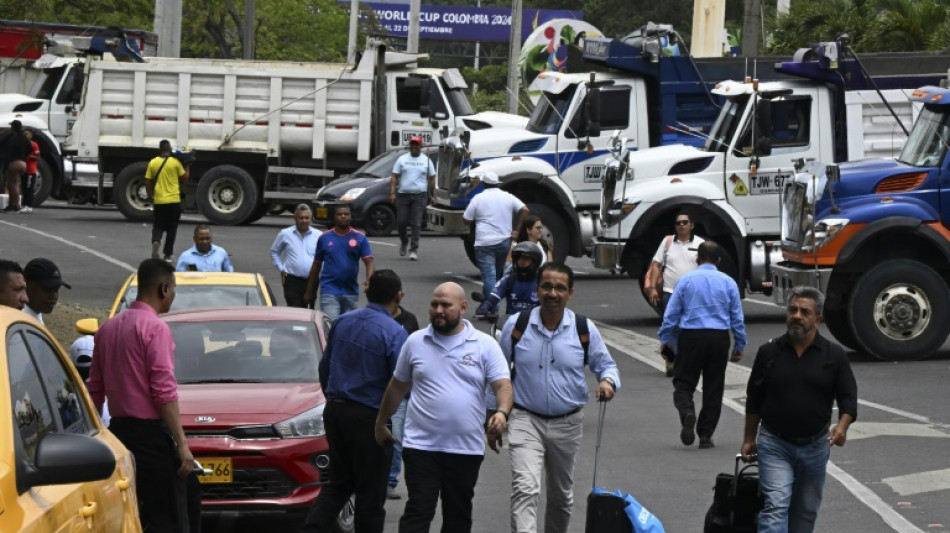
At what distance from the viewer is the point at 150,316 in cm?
800

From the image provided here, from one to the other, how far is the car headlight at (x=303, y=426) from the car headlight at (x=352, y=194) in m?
19.4

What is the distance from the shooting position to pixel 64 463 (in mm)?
4578

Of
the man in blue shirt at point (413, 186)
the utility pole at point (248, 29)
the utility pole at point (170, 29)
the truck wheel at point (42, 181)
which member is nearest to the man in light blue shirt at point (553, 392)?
the man in blue shirt at point (413, 186)

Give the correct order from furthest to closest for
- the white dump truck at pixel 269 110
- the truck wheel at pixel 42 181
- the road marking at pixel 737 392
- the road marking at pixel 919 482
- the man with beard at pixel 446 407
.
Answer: the truck wheel at pixel 42 181 → the white dump truck at pixel 269 110 → the road marking at pixel 919 482 → the road marking at pixel 737 392 → the man with beard at pixel 446 407

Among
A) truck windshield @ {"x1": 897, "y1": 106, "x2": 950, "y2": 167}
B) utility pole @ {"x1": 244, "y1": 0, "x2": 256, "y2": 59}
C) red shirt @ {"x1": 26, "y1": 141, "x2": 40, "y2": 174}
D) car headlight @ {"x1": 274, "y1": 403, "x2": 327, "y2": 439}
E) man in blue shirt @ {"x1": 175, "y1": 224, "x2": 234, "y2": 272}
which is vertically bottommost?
car headlight @ {"x1": 274, "y1": 403, "x2": 327, "y2": 439}

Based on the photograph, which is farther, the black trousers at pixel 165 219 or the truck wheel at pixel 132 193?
the truck wheel at pixel 132 193

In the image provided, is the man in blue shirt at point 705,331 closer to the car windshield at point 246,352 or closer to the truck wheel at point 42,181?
the car windshield at point 246,352

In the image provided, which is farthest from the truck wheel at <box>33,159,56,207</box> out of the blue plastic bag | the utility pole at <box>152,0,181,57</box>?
the blue plastic bag

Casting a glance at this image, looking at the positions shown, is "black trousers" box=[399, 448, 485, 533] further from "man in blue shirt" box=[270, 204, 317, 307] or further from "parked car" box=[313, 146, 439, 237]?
"parked car" box=[313, 146, 439, 237]

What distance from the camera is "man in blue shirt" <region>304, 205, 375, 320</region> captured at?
50.7ft

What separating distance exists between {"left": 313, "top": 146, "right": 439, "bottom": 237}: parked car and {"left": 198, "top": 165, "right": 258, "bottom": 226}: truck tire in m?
2.32

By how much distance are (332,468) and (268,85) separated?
22294mm

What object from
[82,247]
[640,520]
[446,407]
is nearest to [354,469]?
[446,407]

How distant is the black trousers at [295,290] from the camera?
16.6 meters
